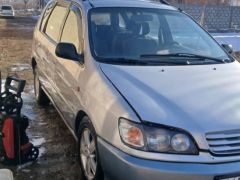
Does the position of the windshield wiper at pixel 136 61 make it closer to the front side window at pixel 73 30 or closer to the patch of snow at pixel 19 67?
the front side window at pixel 73 30

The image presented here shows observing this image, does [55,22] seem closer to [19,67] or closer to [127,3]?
[127,3]

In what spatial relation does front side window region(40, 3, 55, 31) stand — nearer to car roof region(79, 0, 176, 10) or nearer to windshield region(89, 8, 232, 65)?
car roof region(79, 0, 176, 10)

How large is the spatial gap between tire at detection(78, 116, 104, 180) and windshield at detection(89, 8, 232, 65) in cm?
70

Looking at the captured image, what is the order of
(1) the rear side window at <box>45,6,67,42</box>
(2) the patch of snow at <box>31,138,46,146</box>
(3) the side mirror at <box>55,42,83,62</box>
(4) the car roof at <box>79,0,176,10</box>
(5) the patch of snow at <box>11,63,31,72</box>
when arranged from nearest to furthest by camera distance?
(3) the side mirror at <box>55,42,83,62</box>, (4) the car roof at <box>79,0,176,10</box>, (2) the patch of snow at <box>31,138,46,146</box>, (1) the rear side window at <box>45,6,67,42</box>, (5) the patch of snow at <box>11,63,31,72</box>

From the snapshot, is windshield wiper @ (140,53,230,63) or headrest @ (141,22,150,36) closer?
windshield wiper @ (140,53,230,63)

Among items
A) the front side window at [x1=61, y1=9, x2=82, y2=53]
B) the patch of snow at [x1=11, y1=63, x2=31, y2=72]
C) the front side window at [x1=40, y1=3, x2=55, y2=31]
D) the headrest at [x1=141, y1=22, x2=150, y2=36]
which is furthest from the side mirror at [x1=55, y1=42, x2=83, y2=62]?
the patch of snow at [x1=11, y1=63, x2=31, y2=72]

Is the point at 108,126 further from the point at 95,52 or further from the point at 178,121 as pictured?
the point at 95,52

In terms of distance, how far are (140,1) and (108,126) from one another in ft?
7.23

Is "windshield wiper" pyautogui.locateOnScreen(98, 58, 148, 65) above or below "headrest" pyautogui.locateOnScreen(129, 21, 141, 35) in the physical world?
below

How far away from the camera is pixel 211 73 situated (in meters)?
3.93

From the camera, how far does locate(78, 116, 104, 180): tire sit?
Result: 353cm

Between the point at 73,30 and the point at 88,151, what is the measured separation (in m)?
1.47

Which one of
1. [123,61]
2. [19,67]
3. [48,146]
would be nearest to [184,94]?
[123,61]

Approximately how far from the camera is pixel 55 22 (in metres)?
5.50
